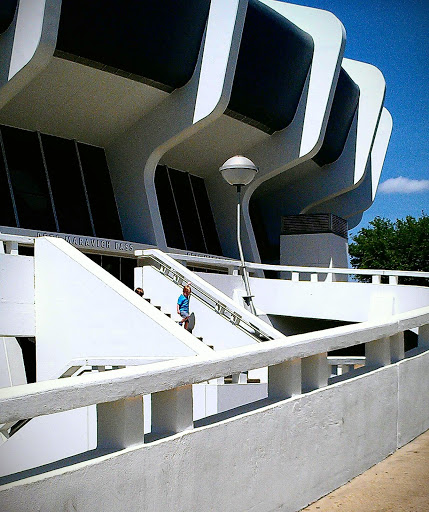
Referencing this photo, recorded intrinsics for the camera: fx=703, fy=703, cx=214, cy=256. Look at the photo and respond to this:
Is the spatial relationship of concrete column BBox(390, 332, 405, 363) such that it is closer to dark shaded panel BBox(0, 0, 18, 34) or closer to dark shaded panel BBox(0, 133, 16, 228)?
dark shaded panel BBox(0, 0, 18, 34)

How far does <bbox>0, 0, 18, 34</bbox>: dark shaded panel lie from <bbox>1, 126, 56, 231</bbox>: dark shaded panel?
538 cm

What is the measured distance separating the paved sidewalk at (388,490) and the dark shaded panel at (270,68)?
2023cm

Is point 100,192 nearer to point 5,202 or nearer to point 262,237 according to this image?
point 5,202

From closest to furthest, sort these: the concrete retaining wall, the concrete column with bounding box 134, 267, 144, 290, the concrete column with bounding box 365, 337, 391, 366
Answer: the concrete retaining wall → the concrete column with bounding box 365, 337, 391, 366 → the concrete column with bounding box 134, 267, 144, 290

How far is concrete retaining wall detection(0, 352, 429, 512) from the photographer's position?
290 cm

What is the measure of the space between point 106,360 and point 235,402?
7.78 ft

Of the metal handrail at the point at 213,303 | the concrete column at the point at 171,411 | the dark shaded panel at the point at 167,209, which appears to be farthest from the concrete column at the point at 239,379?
the dark shaded panel at the point at 167,209

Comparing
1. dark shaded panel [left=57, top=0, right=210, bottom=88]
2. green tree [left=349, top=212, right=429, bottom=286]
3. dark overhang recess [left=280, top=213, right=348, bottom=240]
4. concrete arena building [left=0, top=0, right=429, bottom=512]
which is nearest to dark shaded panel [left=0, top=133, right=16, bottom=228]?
concrete arena building [left=0, top=0, right=429, bottom=512]

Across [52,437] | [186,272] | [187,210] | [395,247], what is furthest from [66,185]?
[395,247]

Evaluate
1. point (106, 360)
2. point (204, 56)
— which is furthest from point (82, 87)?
point (106, 360)

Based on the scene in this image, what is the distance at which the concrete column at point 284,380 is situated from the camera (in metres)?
4.29

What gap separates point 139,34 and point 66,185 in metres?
6.13

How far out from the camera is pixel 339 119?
1259 inches

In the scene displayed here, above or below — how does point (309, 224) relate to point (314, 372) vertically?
above
